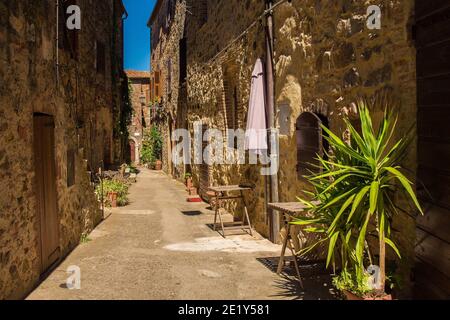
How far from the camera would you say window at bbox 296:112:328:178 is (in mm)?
5457

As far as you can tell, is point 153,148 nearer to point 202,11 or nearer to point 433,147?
point 202,11

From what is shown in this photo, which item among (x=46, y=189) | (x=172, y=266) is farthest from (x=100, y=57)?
(x=172, y=266)

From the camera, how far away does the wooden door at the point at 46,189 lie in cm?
561

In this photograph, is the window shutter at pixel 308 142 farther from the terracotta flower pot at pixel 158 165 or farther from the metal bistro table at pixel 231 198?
the terracotta flower pot at pixel 158 165

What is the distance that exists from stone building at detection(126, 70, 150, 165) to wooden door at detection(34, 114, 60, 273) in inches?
932

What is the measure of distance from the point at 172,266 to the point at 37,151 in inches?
91.9

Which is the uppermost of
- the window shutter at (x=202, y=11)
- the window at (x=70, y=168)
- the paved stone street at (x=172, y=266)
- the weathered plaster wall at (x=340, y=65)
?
the window shutter at (x=202, y=11)

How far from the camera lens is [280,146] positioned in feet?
22.7

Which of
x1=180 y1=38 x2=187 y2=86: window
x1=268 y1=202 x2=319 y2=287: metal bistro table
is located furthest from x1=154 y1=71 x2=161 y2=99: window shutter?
x1=268 y1=202 x2=319 y2=287: metal bistro table

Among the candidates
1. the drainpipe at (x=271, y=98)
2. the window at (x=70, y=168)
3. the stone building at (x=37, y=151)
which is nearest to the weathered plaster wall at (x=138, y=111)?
the stone building at (x=37, y=151)

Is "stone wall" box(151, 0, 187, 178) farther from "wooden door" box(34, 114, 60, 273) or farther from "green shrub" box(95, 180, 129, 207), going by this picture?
"wooden door" box(34, 114, 60, 273)

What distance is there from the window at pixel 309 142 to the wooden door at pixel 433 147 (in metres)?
1.74

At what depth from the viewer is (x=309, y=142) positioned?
581cm
